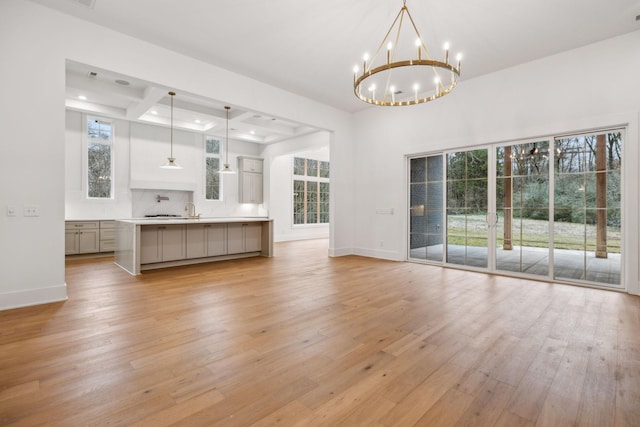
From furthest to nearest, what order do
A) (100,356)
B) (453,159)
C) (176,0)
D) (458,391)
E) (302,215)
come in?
(302,215) < (453,159) < (176,0) < (100,356) < (458,391)

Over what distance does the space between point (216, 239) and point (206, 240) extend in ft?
0.71

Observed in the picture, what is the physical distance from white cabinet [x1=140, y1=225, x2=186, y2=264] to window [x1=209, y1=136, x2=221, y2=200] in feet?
12.4

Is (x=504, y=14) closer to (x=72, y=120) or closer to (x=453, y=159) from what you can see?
(x=453, y=159)

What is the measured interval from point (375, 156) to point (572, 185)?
11.7 feet

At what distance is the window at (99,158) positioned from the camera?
7242mm

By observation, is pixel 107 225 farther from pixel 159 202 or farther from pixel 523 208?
pixel 523 208

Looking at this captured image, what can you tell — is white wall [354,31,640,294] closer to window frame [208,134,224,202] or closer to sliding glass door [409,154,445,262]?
sliding glass door [409,154,445,262]

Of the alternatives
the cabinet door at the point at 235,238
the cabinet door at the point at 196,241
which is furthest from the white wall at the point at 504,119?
the cabinet door at the point at 196,241

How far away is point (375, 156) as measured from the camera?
691 centimetres

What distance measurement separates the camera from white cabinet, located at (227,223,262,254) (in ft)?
21.1

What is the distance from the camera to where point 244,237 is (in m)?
6.67

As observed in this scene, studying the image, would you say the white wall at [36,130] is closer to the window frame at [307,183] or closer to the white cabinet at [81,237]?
the white cabinet at [81,237]

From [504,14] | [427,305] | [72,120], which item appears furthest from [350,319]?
[72,120]

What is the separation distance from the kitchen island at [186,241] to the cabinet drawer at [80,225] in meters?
1.40
